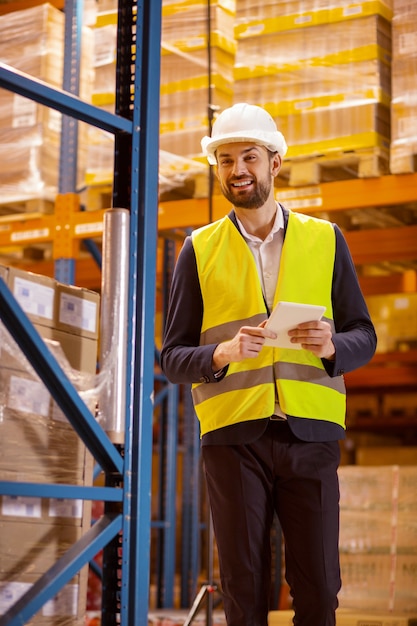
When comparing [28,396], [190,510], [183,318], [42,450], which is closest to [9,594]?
[42,450]

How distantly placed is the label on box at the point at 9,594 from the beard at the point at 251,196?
158 cm

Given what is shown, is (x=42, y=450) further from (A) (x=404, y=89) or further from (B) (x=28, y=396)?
(A) (x=404, y=89)

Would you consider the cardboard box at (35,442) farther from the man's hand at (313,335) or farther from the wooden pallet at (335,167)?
the wooden pallet at (335,167)

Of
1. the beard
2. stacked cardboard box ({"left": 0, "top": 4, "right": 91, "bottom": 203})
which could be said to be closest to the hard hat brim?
the beard

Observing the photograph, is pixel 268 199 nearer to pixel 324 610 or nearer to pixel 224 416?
pixel 224 416

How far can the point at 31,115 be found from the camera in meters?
7.03

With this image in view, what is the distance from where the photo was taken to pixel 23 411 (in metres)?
3.51

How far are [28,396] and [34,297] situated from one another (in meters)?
0.38

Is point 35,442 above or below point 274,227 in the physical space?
below

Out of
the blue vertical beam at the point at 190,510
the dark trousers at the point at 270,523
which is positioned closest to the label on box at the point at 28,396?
the dark trousers at the point at 270,523

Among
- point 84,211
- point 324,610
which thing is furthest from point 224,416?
point 84,211

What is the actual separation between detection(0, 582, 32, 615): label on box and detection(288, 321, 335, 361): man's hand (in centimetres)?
143

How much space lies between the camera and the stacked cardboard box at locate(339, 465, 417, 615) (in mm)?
6516

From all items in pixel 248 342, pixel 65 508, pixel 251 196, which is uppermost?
pixel 251 196
